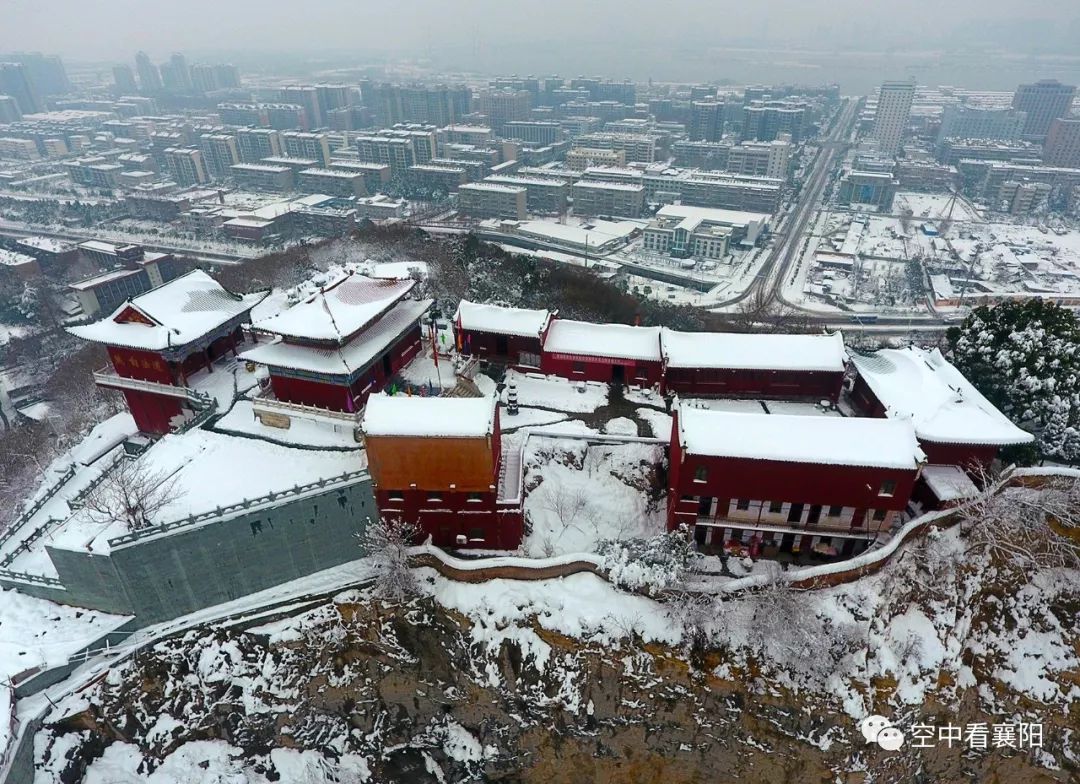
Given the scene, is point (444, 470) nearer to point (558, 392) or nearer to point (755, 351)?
point (558, 392)

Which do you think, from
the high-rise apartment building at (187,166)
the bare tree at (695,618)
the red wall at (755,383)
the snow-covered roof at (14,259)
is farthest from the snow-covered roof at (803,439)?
the high-rise apartment building at (187,166)

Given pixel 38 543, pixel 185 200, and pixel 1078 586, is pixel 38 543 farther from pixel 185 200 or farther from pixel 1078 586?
pixel 185 200

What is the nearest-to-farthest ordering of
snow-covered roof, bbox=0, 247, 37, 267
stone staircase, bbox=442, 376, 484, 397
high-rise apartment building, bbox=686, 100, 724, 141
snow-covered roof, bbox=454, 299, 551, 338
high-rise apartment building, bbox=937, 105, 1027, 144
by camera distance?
stone staircase, bbox=442, 376, 484, 397 → snow-covered roof, bbox=454, 299, 551, 338 → snow-covered roof, bbox=0, 247, 37, 267 → high-rise apartment building, bbox=686, 100, 724, 141 → high-rise apartment building, bbox=937, 105, 1027, 144

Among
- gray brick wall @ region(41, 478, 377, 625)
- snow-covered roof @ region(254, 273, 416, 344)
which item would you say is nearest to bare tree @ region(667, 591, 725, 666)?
gray brick wall @ region(41, 478, 377, 625)

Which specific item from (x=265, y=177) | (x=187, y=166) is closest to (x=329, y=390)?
(x=265, y=177)

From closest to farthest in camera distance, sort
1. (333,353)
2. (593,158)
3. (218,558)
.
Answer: (218,558), (333,353), (593,158)

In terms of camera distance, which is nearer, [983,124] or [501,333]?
[501,333]
